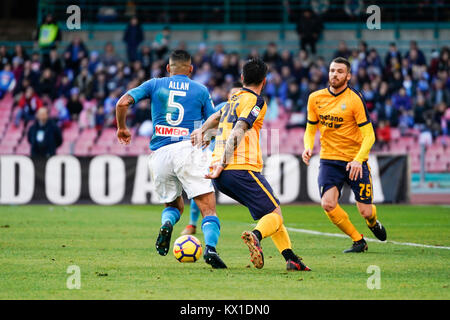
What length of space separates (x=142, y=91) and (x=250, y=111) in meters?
1.36

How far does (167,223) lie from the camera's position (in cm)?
829

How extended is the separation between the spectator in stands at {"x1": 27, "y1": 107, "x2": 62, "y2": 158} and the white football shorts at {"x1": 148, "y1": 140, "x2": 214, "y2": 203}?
37.9 ft

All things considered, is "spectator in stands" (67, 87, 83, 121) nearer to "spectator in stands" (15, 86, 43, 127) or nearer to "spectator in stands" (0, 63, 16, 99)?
"spectator in stands" (15, 86, 43, 127)

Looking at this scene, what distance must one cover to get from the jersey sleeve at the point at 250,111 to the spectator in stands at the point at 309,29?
20.2 meters

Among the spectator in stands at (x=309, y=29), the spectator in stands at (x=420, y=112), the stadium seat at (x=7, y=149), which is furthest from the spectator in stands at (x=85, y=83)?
the spectator in stands at (x=420, y=112)

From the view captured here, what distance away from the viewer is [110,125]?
2375 centimetres

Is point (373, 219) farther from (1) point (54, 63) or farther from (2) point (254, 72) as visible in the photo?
(1) point (54, 63)

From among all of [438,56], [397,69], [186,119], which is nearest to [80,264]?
[186,119]

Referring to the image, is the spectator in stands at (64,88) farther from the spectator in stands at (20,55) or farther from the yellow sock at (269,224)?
the yellow sock at (269,224)

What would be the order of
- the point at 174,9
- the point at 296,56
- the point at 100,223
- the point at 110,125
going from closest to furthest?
the point at 100,223, the point at 110,125, the point at 296,56, the point at 174,9

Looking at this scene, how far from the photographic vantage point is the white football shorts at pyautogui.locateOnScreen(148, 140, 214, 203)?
336 inches

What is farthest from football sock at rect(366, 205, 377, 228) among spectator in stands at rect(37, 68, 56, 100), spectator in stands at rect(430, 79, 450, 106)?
spectator in stands at rect(37, 68, 56, 100)
